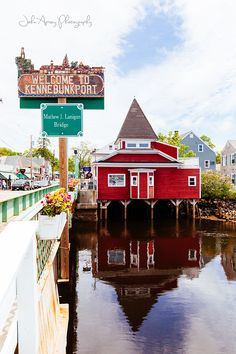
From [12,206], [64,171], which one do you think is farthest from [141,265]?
[12,206]

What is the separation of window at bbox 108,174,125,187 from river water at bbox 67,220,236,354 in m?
8.63

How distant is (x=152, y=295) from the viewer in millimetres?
12781

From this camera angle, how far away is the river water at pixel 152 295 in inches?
364

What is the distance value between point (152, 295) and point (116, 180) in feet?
65.2

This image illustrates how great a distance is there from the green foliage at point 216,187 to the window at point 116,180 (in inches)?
418

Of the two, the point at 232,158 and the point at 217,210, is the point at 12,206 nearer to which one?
the point at 217,210

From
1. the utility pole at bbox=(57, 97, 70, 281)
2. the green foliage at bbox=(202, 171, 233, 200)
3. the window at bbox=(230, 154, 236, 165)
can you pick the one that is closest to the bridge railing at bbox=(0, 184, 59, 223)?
the utility pole at bbox=(57, 97, 70, 281)

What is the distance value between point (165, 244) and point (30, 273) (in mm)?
20006

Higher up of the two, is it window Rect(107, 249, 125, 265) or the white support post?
the white support post

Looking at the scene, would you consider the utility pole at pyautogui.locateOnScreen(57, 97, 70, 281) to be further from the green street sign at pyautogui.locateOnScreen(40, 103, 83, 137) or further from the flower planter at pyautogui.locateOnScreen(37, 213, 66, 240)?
the flower planter at pyautogui.locateOnScreen(37, 213, 66, 240)

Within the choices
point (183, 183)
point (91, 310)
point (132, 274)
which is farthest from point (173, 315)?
point (183, 183)

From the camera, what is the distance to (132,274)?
15594 mm

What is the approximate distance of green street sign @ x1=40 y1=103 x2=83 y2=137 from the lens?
1124cm

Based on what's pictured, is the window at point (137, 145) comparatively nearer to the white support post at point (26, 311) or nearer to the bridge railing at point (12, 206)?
the bridge railing at point (12, 206)
